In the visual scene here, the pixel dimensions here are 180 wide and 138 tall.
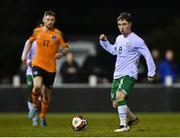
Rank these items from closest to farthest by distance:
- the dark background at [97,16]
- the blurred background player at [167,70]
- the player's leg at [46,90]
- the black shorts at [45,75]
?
the black shorts at [45,75] → the player's leg at [46,90] → the blurred background player at [167,70] → the dark background at [97,16]

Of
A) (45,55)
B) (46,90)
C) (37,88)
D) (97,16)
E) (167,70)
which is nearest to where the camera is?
(37,88)

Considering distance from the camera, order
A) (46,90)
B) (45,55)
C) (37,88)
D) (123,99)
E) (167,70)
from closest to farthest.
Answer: (123,99)
(37,88)
(45,55)
(46,90)
(167,70)

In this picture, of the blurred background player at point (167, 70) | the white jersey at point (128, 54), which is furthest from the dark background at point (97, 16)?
the white jersey at point (128, 54)

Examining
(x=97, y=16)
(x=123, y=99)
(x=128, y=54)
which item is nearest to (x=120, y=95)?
(x=123, y=99)

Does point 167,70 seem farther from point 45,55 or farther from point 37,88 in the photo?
point 37,88

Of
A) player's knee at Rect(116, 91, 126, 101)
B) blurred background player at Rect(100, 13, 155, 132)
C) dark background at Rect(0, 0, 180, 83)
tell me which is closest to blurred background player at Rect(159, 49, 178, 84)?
dark background at Rect(0, 0, 180, 83)

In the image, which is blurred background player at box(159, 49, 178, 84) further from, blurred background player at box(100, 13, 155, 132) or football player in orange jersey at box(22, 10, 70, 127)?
blurred background player at box(100, 13, 155, 132)

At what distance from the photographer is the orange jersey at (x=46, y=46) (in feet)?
72.8

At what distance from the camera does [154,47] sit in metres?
37.1

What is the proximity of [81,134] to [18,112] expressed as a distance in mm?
13003

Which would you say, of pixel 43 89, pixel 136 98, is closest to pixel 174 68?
pixel 136 98

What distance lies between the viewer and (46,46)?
22.2 metres

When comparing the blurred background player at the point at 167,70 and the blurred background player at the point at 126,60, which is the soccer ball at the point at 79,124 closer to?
the blurred background player at the point at 126,60

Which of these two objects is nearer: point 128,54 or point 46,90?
point 128,54
